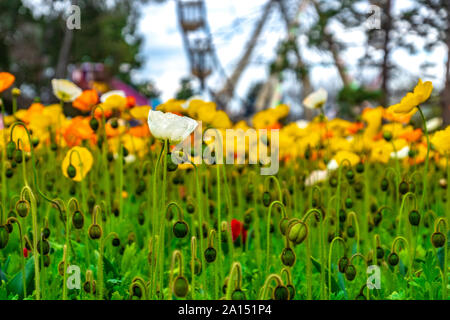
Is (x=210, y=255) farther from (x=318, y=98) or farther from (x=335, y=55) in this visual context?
(x=335, y=55)

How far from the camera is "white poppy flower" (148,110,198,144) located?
696mm

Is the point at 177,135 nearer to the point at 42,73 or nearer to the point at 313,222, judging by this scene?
the point at 313,222

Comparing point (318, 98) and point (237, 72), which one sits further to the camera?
point (237, 72)

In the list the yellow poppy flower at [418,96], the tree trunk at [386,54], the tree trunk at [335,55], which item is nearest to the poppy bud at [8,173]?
the yellow poppy flower at [418,96]

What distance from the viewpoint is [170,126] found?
27.4 inches

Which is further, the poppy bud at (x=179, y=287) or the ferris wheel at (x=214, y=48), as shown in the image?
the ferris wheel at (x=214, y=48)

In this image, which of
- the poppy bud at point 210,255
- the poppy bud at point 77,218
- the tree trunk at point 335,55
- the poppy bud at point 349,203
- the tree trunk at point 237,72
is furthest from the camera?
the tree trunk at point 237,72

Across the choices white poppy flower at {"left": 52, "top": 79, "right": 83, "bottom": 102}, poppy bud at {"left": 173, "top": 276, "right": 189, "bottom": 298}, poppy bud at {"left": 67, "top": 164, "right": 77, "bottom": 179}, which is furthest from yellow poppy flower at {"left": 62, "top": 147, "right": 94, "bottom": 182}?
poppy bud at {"left": 173, "top": 276, "right": 189, "bottom": 298}

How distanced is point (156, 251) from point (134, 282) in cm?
12

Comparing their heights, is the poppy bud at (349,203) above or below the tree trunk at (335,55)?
below

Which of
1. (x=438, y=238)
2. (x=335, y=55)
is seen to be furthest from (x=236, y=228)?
(x=335, y=55)

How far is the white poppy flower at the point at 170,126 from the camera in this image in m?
0.70

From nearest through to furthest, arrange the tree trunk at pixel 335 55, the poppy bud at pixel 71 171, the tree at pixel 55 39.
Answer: the poppy bud at pixel 71 171
the tree trunk at pixel 335 55
the tree at pixel 55 39

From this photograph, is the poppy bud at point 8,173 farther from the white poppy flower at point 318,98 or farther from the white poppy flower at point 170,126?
the white poppy flower at point 318,98
